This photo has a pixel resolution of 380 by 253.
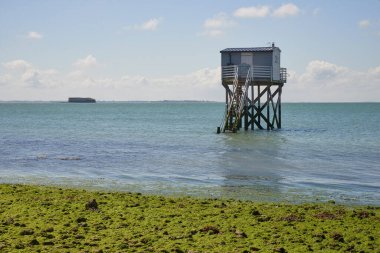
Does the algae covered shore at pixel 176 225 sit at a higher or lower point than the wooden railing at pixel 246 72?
lower

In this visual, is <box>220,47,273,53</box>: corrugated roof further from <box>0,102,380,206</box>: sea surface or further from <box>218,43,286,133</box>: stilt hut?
<box>0,102,380,206</box>: sea surface

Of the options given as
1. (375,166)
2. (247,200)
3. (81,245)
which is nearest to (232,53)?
(375,166)

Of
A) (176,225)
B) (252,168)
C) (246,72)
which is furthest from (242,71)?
(176,225)

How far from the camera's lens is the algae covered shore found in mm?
10289

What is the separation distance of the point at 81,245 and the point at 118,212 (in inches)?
124

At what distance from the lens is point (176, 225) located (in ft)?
39.3

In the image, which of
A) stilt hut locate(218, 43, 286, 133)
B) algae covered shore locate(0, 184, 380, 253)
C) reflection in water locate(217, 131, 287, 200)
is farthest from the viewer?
stilt hut locate(218, 43, 286, 133)

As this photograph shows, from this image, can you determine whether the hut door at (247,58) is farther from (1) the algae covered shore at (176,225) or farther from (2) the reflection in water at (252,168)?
(1) the algae covered shore at (176,225)

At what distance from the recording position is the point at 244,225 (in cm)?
1201

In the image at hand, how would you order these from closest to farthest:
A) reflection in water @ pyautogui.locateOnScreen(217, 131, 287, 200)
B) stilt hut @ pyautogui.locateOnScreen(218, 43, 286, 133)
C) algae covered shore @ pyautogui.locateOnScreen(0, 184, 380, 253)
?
1. algae covered shore @ pyautogui.locateOnScreen(0, 184, 380, 253)
2. reflection in water @ pyautogui.locateOnScreen(217, 131, 287, 200)
3. stilt hut @ pyautogui.locateOnScreen(218, 43, 286, 133)

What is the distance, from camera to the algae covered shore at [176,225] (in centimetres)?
1029

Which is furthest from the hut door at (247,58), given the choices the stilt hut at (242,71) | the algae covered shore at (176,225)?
the algae covered shore at (176,225)

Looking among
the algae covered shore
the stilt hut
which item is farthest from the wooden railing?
the algae covered shore

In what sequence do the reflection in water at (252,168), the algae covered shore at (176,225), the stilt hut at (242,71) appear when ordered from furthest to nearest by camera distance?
the stilt hut at (242,71) → the reflection in water at (252,168) → the algae covered shore at (176,225)
